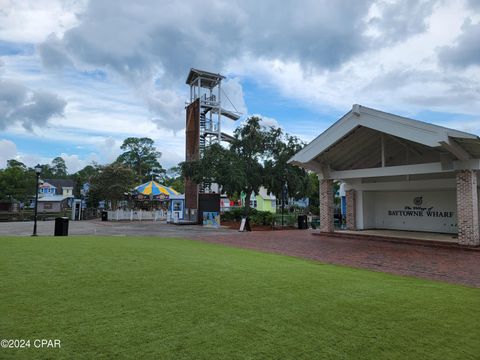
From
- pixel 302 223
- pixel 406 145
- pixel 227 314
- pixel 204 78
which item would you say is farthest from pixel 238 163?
pixel 227 314

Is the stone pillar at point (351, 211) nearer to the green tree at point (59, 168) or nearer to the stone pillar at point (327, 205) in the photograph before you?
the stone pillar at point (327, 205)

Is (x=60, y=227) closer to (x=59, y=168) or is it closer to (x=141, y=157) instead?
(x=141, y=157)

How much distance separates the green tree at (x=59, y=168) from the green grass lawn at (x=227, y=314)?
111775 millimetres

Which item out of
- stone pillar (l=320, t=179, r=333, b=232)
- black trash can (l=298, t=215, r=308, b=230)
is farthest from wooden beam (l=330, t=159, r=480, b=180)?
Result: black trash can (l=298, t=215, r=308, b=230)

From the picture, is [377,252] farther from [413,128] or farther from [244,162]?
[244,162]

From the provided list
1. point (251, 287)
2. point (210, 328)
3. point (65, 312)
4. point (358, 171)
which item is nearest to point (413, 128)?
point (358, 171)

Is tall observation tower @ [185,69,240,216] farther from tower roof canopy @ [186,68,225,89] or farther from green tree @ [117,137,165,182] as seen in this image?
green tree @ [117,137,165,182]

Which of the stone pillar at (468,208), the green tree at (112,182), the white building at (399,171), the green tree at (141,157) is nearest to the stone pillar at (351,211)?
the white building at (399,171)

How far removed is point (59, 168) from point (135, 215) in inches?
3399

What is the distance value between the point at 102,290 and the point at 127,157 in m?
70.4

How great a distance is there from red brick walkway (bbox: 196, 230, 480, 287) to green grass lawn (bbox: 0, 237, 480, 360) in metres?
1.74

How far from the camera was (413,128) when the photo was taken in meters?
12.8

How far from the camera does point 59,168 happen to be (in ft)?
355

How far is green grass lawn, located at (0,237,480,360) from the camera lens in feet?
10.9
